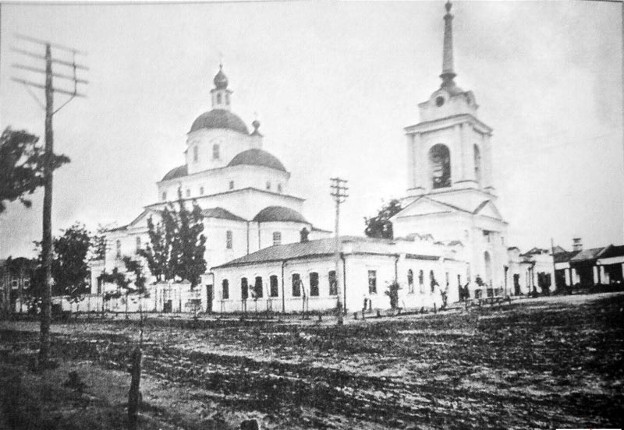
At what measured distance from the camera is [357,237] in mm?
3828

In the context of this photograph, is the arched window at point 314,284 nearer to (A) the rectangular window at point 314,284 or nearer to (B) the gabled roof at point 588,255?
(A) the rectangular window at point 314,284

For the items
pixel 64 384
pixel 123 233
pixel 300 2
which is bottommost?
pixel 64 384

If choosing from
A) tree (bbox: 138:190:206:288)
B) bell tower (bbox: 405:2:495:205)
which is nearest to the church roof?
tree (bbox: 138:190:206:288)

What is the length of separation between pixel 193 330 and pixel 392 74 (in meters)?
2.47

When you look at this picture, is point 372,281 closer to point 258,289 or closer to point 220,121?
point 258,289

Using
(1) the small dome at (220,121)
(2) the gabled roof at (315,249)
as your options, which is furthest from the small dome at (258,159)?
(2) the gabled roof at (315,249)

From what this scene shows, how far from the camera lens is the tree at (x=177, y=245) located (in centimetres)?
384

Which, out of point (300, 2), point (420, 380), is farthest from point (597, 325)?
point (300, 2)

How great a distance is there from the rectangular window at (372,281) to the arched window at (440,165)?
798 millimetres

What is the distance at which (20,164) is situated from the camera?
378 cm

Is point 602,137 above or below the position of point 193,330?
above

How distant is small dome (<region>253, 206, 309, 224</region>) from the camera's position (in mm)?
3951

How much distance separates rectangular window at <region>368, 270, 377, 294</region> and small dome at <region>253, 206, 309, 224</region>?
650 mm

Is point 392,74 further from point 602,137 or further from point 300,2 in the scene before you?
point 602,137
